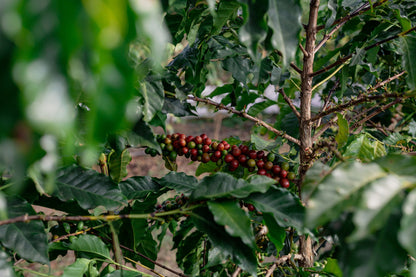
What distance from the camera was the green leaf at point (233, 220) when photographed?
549 mm

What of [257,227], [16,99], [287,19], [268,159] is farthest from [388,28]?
[16,99]

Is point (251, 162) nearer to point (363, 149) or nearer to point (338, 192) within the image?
point (363, 149)

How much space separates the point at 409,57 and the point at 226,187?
521 millimetres

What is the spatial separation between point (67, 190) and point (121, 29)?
1.70 ft

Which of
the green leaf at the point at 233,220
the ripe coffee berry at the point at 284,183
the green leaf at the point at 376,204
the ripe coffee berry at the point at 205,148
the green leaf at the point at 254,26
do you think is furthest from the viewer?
the ripe coffee berry at the point at 205,148

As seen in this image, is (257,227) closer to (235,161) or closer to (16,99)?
(235,161)

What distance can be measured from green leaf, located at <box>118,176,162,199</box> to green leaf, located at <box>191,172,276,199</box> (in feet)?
0.72

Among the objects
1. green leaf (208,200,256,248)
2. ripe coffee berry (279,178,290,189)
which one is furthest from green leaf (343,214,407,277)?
ripe coffee berry (279,178,290,189)

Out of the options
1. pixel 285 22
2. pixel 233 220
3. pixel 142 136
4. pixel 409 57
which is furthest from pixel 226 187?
pixel 409 57

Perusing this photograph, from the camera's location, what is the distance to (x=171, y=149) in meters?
0.90

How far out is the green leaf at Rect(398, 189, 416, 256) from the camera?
0.32 meters

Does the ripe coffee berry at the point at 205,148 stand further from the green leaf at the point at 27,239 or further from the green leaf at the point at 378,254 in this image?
the green leaf at the point at 378,254

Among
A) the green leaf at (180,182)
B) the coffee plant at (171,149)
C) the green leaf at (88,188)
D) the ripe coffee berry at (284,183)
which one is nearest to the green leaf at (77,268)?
the coffee plant at (171,149)

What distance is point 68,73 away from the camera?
23cm
